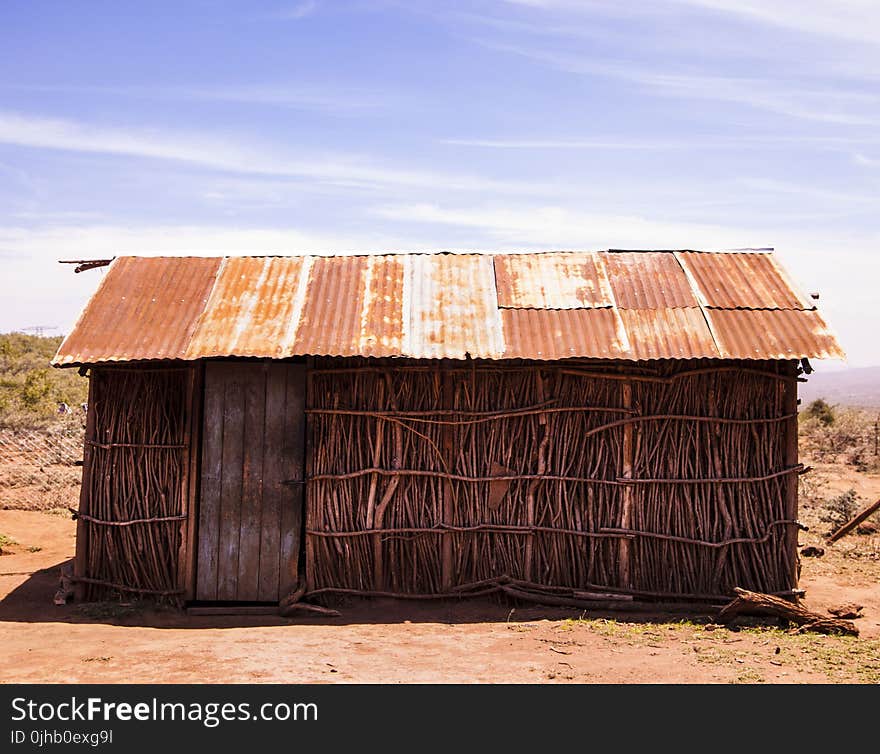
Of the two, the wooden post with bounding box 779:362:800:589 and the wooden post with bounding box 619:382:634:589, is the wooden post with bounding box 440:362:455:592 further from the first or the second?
the wooden post with bounding box 779:362:800:589

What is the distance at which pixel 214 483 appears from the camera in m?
8.26

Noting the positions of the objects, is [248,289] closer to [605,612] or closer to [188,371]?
[188,371]

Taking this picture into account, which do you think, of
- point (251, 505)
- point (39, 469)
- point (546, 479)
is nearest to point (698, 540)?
point (546, 479)

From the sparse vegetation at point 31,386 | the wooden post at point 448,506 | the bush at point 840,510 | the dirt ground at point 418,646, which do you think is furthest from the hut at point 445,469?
the sparse vegetation at point 31,386

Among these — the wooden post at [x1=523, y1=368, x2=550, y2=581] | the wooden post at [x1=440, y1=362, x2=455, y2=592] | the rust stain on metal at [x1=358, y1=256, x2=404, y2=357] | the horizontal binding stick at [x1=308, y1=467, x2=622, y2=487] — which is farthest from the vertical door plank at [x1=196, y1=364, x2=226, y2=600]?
the wooden post at [x1=523, y1=368, x2=550, y2=581]

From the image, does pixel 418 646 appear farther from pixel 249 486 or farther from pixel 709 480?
pixel 709 480

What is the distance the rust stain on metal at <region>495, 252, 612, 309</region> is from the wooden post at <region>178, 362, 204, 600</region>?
312 cm

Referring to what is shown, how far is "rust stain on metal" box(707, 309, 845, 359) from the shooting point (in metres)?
7.80

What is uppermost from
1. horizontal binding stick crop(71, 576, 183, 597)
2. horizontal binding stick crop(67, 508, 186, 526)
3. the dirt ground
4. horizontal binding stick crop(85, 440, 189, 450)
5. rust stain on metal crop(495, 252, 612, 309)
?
rust stain on metal crop(495, 252, 612, 309)

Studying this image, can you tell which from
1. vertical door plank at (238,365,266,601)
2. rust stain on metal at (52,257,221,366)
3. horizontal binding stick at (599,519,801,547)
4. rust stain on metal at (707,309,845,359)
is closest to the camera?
rust stain on metal at (707,309,845,359)

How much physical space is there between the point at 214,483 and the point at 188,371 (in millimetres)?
1097
